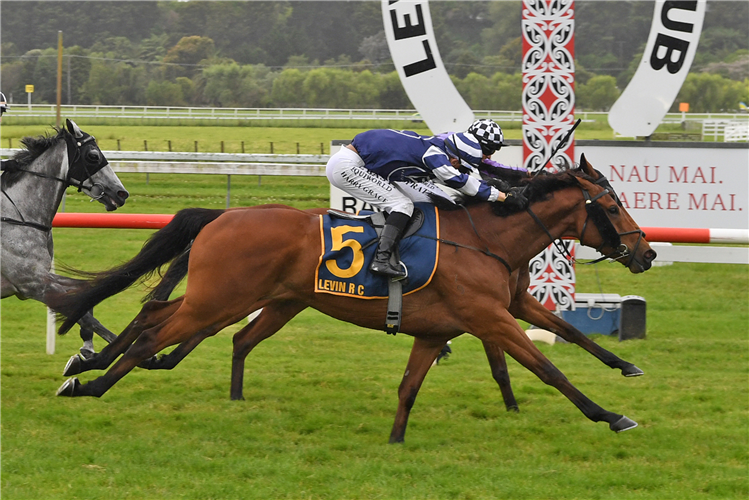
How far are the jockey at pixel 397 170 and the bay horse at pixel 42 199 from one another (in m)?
1.74

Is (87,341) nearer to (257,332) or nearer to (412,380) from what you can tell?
(257,332)

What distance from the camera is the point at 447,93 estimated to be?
722cm

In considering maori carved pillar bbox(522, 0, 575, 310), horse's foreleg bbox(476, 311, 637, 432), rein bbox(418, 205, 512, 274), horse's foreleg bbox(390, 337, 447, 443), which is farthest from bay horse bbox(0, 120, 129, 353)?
maori carved pillar bbox(522, 0, 575, 310)

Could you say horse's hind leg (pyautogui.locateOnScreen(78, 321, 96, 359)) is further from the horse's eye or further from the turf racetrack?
the horse's eye

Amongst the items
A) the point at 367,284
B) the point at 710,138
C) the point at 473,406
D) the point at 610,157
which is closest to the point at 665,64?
the point at 610,157

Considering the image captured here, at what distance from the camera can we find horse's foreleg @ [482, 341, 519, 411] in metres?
5.07

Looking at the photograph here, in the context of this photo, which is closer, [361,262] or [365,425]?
[361,262]

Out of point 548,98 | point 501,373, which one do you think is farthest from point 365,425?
point 548,98

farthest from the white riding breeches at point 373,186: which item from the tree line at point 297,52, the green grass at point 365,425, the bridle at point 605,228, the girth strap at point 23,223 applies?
the tree line at point 297,52

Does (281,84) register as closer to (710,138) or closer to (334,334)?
(710,138)

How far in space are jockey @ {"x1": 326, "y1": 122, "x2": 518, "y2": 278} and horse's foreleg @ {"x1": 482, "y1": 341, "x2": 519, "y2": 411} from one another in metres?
1.12

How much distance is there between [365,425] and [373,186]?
56.0 inches

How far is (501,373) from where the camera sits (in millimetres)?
5070

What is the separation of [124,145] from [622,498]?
2193 centimetres
